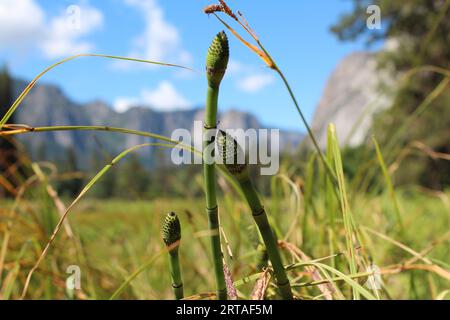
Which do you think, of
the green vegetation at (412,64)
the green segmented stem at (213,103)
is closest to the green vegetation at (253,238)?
the green segmented stem at (213,103)

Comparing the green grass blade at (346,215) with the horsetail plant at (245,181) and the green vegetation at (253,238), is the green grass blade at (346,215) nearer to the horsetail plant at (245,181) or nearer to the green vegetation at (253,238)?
the green vegetation at (253,238)

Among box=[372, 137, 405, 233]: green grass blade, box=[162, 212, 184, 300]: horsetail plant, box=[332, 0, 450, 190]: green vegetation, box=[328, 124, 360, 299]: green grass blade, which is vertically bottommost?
box=[162, 212, 184, 300]: horsetail plant

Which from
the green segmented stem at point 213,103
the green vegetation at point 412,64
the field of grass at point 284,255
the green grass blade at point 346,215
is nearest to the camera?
the green segmented stem at point 213,103

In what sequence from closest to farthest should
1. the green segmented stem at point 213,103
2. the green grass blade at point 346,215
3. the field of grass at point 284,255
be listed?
the green segmented stem at point 213,103
the green grass blade at point 346,215
the field of grass at point 284,255

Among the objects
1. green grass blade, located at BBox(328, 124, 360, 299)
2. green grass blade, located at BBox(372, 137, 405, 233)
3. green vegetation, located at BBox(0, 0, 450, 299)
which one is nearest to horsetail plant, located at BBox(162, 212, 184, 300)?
green vegetation, located at BBox(0, 0, 450, 299)

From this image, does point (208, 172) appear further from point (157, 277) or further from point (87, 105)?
point (87, 105)

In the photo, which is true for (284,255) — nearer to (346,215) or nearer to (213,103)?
(346,215)

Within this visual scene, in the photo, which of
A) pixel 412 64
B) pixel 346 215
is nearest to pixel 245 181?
pixel 346 215

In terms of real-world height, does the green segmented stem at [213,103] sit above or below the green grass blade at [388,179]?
below

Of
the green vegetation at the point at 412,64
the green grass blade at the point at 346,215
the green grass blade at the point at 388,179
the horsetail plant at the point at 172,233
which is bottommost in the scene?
the horsetail plant at the point at 172,233

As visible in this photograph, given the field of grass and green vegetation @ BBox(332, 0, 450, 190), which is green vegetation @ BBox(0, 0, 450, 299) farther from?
green vegetation @ BBox(332, 0, 450, 190)
